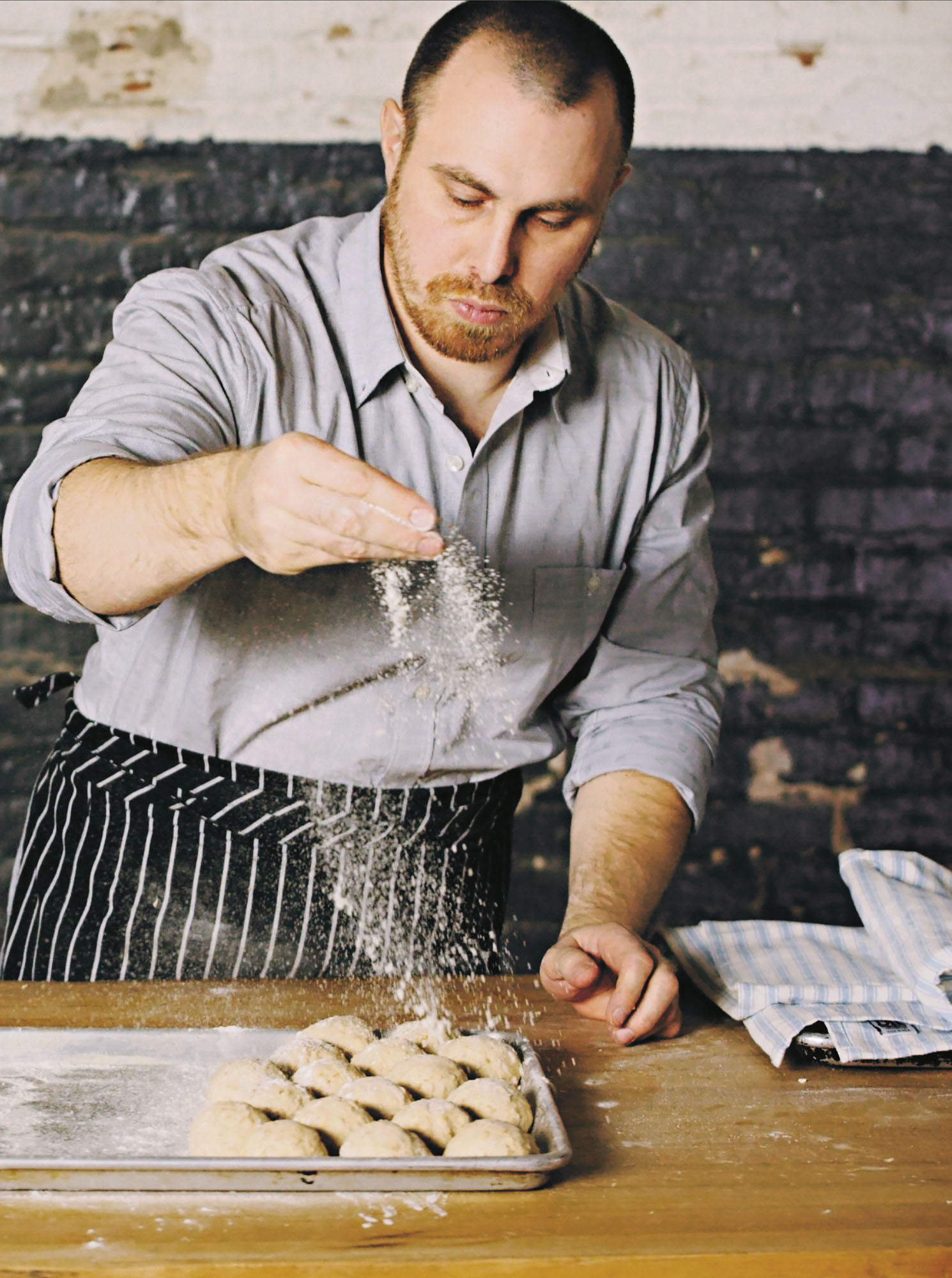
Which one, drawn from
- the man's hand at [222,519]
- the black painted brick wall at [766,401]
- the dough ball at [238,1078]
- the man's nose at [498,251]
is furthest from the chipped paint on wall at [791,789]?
the dough ball at [238,1078]

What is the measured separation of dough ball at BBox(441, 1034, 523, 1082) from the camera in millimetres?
1161

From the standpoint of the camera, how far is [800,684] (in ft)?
9.81

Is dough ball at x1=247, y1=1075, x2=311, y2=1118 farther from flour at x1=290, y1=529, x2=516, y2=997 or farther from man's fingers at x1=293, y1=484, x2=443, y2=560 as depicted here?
flour at x1=290, y1=529, x2=516, y2=997

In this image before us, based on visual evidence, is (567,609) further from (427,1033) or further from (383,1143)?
(383,1143)

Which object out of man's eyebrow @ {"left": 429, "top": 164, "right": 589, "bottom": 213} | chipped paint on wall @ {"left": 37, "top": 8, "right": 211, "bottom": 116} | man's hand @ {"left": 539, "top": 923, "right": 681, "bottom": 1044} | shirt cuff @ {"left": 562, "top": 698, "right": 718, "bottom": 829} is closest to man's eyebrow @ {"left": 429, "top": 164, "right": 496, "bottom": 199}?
man's eyebrow @ {"left": 429, "top": 164, "right": 589, "bottom": 213}

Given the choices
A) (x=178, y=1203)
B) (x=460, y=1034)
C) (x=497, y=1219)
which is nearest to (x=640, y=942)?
(x=460, y=1034)

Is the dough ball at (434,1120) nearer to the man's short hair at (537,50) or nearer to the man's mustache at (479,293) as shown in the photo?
the man's mustache at (479,293)

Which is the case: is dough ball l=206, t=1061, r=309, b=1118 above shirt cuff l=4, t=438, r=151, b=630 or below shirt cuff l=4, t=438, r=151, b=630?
below

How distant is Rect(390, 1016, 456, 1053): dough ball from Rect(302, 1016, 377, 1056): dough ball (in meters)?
0.03

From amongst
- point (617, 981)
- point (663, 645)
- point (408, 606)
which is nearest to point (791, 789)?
point (663, 645)

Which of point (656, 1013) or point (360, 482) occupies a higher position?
point (360, 482)

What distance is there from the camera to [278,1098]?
1.06m

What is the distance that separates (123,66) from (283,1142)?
252 centimetres

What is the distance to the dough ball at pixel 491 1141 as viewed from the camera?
97cm
